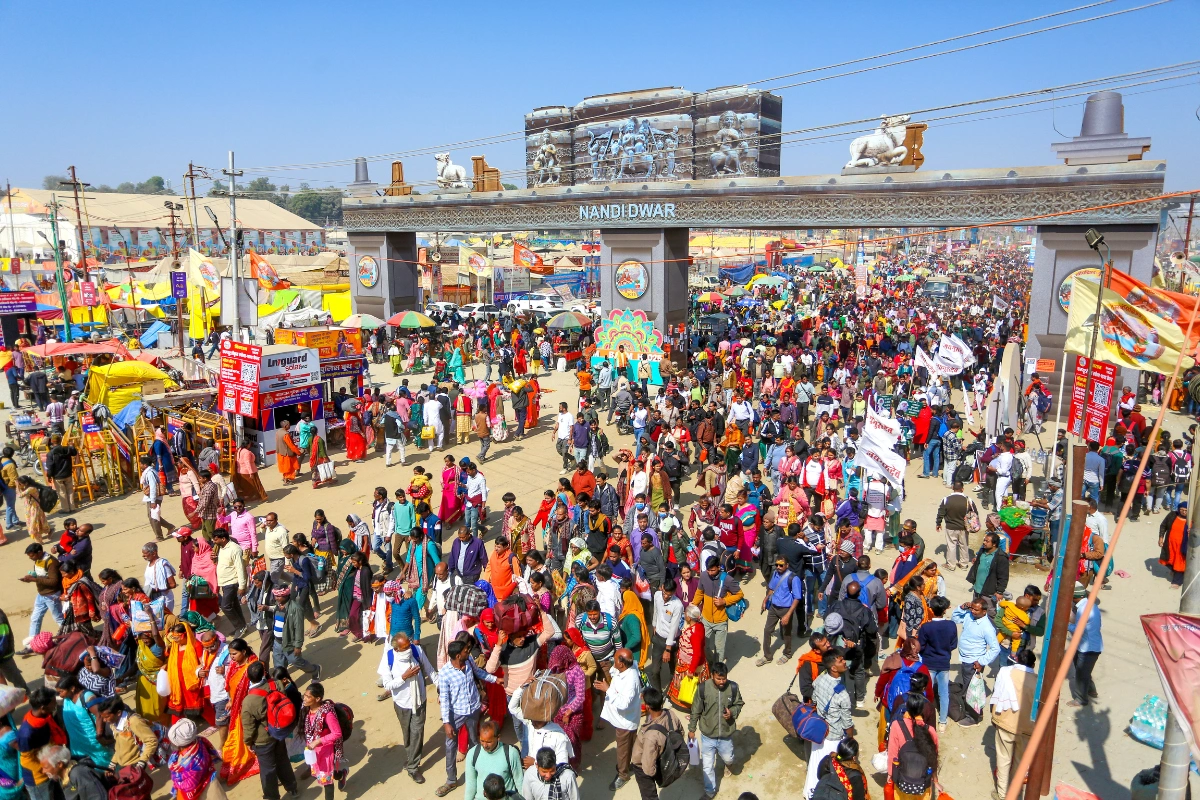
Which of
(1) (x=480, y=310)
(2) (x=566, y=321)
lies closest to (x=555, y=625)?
(2) (x=566, y=321)

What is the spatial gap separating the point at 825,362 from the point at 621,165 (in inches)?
1296

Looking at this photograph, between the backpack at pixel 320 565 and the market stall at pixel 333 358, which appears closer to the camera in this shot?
the backpack at pixel 320 565

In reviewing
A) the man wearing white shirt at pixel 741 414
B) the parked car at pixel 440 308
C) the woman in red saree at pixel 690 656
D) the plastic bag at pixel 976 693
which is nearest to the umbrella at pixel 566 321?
the man wearing white shirt at pixel 741 414

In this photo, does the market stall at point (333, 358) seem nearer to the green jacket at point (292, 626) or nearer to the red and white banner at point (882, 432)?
the green jacket at point (292, 626)

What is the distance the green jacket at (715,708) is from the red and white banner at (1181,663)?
2.85 m

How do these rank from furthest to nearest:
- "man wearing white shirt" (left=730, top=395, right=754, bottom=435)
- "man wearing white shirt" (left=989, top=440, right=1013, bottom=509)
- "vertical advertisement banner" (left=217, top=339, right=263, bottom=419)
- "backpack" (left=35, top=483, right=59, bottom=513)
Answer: "man wearing white shirt" (left=730, top=395, right=754, bottom=435) → "vertical advertisement banner" (left=217, top=339, right=263, bottom=419) → "backpack" (left=35, top=483, right=59, bottom=513) → "man wearing white shirt" (left=989, top=440, right=1013, bottom=509)

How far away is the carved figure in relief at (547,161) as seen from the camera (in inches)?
2071

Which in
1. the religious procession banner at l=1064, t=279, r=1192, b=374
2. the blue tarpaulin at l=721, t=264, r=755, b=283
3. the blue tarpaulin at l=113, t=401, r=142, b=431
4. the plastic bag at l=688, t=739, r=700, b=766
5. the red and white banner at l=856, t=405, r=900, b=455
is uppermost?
the blue tarpaulin at l=721, t=264, r=755, b=283

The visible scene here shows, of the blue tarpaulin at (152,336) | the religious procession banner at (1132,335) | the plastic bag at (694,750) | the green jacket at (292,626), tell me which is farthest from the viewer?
the blue tarpaulin at (152,336)

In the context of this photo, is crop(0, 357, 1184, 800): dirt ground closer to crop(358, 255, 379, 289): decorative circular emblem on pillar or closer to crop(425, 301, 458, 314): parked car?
crop(358, 255, 379, 289): decorative circular emblem on pillar

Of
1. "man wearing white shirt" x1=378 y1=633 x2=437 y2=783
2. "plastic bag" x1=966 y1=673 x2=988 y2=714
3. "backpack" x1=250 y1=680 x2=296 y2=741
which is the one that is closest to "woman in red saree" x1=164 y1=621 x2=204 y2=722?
"backpack" x1=250 y1=680 x2=296 y2=741

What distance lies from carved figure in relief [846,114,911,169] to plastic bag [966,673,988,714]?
15.9 meters

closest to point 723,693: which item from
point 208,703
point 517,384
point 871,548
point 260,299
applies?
point 208,703

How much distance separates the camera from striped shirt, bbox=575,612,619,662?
6594 mm
